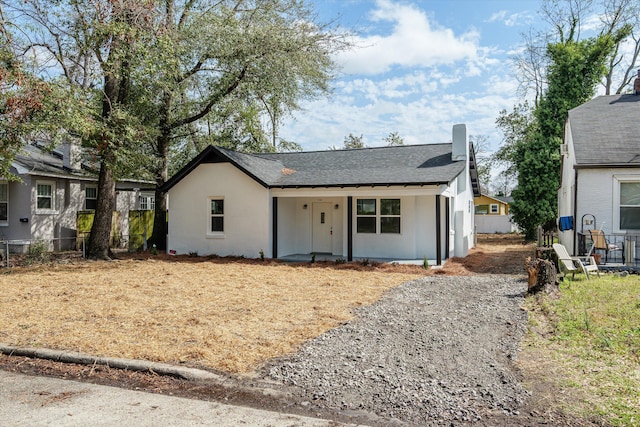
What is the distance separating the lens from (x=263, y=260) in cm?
1634

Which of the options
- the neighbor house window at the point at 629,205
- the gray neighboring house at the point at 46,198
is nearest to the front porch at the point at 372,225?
the neighbor house window at the point at 629,205

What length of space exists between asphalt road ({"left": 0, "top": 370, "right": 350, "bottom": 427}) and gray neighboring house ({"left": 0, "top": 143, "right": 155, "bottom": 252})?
48.2 feet

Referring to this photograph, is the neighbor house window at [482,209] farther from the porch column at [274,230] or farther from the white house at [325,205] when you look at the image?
the porch column at [274,230]

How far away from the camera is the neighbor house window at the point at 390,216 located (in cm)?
1664

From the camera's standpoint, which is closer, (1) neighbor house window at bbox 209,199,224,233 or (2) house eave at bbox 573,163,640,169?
(2) house eave at bbox 573,163,640,169

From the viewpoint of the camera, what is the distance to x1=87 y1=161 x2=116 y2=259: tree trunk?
16547 mm

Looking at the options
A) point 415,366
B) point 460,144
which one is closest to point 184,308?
point 415,366

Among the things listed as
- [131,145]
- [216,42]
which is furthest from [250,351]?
[216,42]

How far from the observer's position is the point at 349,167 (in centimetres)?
1825

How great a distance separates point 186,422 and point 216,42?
1508cm

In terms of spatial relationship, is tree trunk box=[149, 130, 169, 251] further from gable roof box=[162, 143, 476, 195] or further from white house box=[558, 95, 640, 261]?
white house box=[558, 95, 640, 261]

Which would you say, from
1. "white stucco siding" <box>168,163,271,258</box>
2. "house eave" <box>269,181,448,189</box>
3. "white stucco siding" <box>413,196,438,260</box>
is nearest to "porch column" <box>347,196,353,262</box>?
"house eave" <box>269,181,448,189</box>

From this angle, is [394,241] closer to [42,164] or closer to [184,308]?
[184,308]

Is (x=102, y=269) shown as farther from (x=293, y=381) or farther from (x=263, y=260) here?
(x=293, y=381)
